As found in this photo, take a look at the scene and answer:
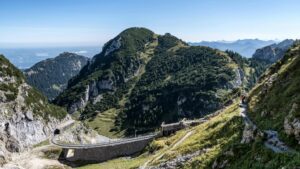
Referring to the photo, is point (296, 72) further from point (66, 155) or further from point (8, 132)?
point (8, 132)

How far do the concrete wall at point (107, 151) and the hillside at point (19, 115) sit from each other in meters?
23.1

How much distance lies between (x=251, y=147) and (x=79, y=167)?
82156mm

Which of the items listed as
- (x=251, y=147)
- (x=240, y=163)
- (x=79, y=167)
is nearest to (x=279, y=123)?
(x=251, y=147)

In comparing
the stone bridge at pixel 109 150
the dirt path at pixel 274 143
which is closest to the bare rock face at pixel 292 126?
the dirt path at pixel 274 143

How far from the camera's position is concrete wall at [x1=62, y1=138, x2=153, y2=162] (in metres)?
115

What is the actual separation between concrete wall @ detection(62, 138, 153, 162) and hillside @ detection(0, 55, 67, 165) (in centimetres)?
2309

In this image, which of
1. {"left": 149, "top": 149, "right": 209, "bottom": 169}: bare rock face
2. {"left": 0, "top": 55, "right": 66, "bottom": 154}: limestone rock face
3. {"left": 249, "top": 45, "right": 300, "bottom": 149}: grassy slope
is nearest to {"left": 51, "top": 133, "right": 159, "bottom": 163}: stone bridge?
{"left": 0, "top": 55, "right": 66, "bottom": 154}: limestone rock face

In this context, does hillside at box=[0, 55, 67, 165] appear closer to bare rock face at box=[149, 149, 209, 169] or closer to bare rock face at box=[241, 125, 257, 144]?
bare rock face at box=[149, 149, 209, 169]

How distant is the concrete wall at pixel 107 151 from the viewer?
11544 centimetres

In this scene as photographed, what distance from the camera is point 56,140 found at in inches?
6496

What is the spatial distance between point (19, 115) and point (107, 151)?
53229 millimetres

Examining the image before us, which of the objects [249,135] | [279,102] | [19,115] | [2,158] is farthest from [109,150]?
[249,135]

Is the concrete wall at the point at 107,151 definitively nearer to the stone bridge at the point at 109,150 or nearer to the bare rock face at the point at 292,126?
the stone bridge at the point at 109,150

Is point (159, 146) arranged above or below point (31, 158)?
above
